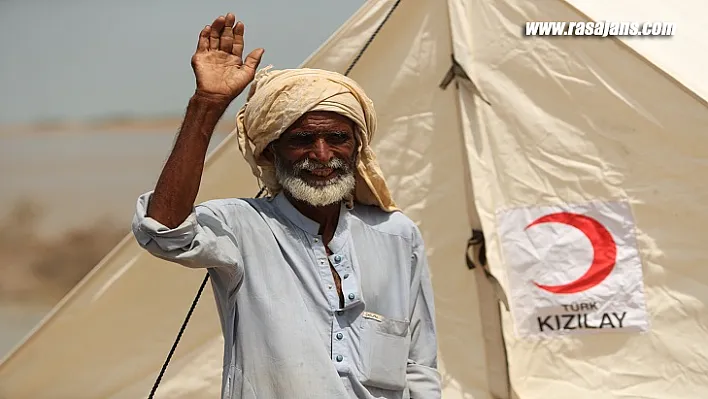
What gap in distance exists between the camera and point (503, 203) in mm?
2777

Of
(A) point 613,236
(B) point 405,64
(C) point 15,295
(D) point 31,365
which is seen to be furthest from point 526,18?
(C) point 15,295

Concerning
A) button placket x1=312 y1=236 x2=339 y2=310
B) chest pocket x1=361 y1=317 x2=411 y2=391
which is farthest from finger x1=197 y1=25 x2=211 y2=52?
chest pocket x1=361 y1=317 x2=411 y2=391

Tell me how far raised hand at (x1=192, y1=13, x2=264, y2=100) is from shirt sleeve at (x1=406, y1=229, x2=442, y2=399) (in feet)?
1.62

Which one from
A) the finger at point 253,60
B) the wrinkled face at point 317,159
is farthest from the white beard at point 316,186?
the finger at point 253,60

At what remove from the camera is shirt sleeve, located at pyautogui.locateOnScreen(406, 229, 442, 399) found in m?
1.67

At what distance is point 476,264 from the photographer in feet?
9.01

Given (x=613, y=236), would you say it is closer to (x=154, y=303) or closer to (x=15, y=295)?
(x=154, y=303)

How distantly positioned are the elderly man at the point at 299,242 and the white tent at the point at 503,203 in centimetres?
107

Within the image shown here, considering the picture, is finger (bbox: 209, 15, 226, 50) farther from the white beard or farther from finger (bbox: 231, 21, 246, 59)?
the white beard

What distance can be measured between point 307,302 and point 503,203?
1357mm

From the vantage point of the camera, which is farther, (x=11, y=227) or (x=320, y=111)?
(x=11, y=227)

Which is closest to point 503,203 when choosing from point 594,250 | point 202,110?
point 594,250

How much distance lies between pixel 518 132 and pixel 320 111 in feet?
4.29

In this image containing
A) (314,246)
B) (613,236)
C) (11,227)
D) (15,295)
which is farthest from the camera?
(11,227)
